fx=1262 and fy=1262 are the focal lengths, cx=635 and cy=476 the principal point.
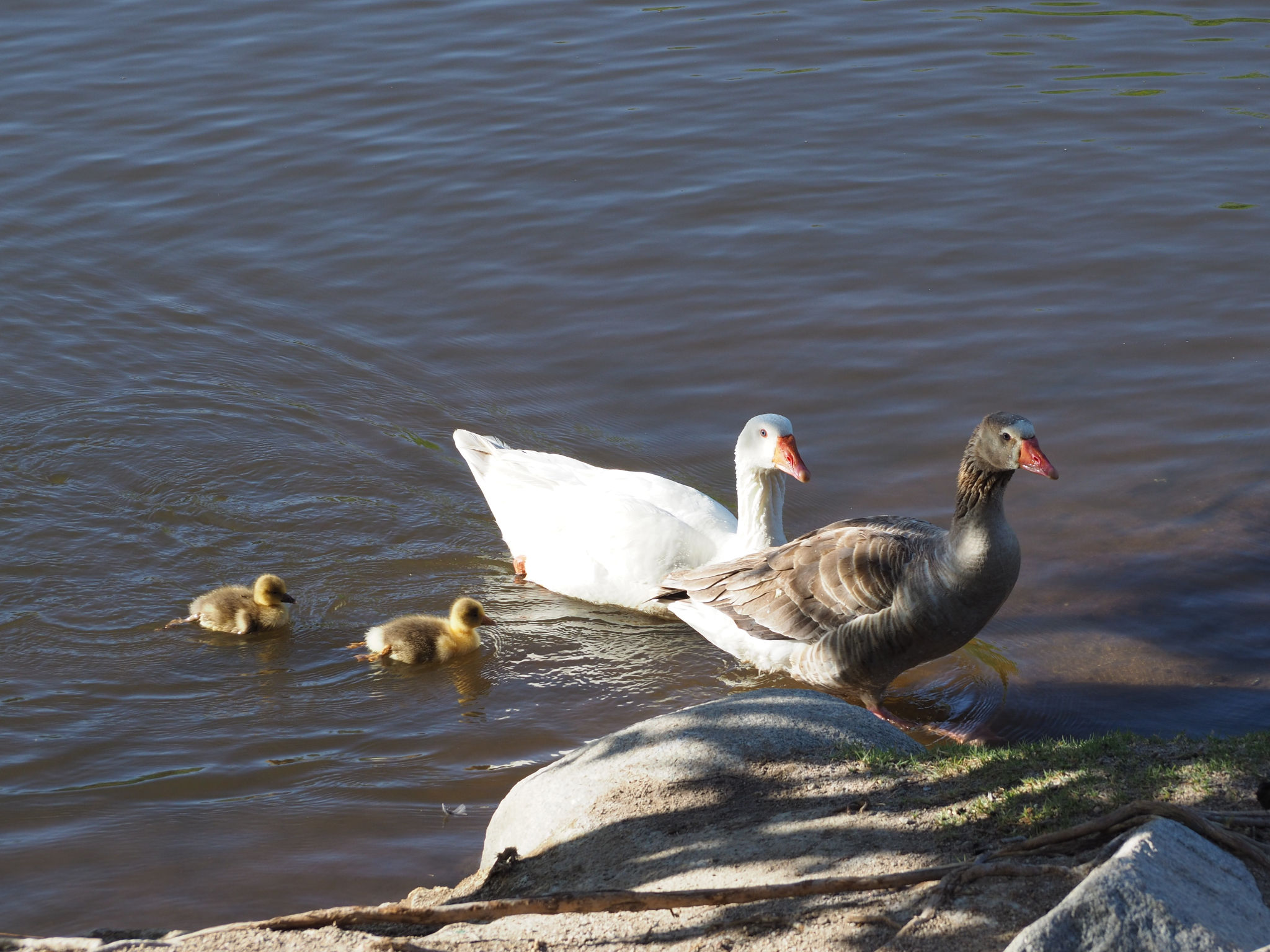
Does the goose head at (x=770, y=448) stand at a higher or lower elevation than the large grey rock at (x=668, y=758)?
higher

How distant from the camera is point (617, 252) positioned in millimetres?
12297

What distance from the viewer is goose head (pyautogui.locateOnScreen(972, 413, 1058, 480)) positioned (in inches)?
242

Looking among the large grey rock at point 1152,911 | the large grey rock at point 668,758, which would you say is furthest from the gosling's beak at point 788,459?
the large grey rock at point 1152,911

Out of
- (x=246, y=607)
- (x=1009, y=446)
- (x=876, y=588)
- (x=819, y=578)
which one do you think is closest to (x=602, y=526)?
(x=819, y=578)

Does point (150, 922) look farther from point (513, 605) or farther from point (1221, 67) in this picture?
point (1221, 67)

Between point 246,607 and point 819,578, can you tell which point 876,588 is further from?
Result: point 246,607

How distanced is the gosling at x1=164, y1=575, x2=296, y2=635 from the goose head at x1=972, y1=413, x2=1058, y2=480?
13.3ft

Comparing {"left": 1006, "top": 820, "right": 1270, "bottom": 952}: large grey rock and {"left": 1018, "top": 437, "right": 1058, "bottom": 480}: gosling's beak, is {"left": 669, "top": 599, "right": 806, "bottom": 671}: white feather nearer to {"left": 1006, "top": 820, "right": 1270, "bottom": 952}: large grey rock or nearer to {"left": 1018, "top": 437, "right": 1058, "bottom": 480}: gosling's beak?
{"left": 1018, "top": 437, "right": 1058, "bottom": 480}: gosling's beak

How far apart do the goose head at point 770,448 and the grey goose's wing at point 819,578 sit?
0.54m

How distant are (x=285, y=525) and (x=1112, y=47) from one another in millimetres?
12231

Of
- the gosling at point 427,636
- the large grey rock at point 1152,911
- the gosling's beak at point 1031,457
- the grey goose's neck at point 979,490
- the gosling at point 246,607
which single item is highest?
the gosling's beak at point 1031,457

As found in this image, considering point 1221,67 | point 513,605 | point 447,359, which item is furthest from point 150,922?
→ point 1221,67

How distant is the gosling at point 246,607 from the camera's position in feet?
24.4

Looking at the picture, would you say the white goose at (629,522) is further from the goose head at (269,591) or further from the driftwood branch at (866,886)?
the driftwood branch at (866,886)
